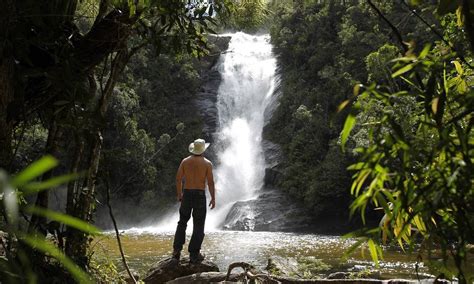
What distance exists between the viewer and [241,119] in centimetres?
2641

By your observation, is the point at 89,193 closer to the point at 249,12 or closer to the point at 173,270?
the point at 249,12

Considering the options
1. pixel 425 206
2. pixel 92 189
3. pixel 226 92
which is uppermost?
pixel 226 92

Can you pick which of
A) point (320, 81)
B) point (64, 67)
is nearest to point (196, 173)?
point (64, 67)

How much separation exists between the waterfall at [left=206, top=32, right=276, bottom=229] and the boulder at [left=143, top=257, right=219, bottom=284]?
1379cm

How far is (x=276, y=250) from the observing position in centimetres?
1209

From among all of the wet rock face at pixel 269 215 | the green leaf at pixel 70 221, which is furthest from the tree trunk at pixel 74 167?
the wet rock face at pixel 269 215

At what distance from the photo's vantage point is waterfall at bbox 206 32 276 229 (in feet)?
76.3

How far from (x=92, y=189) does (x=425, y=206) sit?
100 inches

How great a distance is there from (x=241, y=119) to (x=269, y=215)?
812 centimetres

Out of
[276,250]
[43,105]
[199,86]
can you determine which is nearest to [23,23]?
A: [43,105]

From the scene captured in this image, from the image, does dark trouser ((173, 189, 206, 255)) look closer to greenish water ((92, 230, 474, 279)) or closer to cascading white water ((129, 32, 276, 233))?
greenish water ((92, 230, 474, 279))

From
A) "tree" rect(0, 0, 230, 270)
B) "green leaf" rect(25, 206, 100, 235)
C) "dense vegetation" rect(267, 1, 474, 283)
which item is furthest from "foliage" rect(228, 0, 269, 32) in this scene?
"green leaf" rect(25, 206, 100, 235)

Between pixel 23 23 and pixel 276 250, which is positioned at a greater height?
pixel 23 23

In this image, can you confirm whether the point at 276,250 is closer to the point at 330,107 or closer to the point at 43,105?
the point at 43,105
